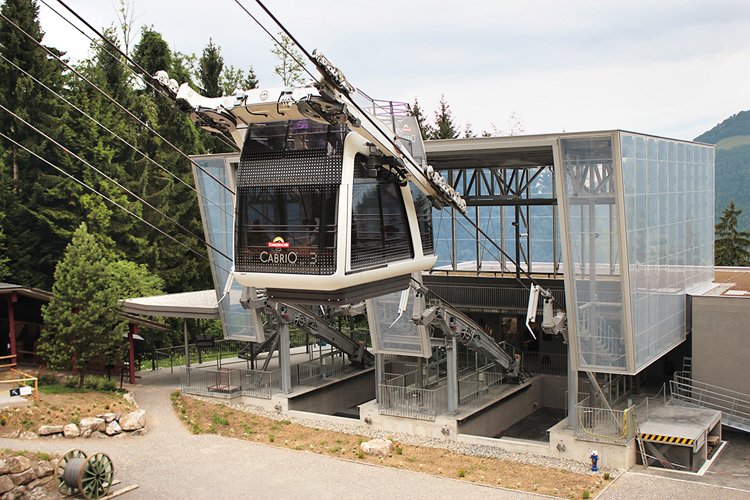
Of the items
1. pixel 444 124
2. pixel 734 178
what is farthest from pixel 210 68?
pixel 734 178

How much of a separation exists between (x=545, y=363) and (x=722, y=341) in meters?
9.03

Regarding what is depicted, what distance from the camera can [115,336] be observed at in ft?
87.1

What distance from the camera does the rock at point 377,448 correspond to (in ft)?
69.5

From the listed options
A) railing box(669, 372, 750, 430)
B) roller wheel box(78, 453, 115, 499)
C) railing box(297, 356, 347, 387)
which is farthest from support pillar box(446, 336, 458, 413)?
roller wheel box(78, 453, 115, 499)

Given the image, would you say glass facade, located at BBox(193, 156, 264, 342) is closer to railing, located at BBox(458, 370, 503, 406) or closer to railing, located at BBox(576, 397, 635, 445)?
railing, located at BBox(458, 370, 503, 406)

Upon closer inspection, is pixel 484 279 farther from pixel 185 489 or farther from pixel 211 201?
pixel 185 489

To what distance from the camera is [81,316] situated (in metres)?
25.9

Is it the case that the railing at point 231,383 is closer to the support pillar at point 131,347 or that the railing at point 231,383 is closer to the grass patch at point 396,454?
the grass patch at point 396,454

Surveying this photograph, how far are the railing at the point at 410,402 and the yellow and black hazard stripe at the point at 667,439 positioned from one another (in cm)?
655

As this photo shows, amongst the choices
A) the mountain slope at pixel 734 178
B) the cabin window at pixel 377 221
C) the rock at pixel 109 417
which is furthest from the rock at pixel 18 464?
the mountain slope at pixel 734 178

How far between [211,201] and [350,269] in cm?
1676

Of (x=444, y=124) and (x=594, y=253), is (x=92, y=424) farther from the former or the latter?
(x=444, y=124)

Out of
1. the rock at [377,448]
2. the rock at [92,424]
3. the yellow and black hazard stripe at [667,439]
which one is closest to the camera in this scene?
the rock at [377,448]

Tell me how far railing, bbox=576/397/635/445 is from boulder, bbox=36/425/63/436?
14.7 metres
